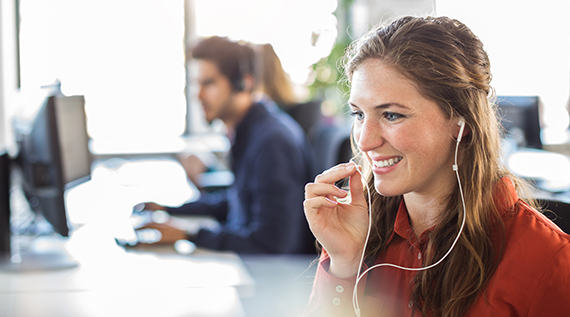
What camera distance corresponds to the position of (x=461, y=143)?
89 centimetres

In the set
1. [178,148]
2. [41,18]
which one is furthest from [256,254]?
[41,18]

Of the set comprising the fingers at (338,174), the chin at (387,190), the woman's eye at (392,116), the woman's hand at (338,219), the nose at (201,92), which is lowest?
the woman's hand at (338,219)

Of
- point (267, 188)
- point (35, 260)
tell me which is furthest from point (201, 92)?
point (35, 260)

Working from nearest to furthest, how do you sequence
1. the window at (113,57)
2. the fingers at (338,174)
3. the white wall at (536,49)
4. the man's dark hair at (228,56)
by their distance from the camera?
the fingers at (338,174) < the man's dark hair at (228,56) < the white wall at (536,49) < the window at (113,57)

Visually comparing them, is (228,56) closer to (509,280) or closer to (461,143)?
(461,143)

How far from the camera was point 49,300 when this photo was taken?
3.89ft

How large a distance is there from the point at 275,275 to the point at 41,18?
3.65 metres

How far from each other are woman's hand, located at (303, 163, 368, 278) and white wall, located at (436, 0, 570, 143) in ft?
6.59

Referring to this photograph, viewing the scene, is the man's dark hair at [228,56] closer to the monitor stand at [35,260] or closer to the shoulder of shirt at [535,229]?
the monitor stand at [35,260]

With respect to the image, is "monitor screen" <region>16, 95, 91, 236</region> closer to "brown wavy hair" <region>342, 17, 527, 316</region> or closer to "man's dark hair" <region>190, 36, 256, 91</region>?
"man's dark hair" <region>190, 36, 256, 91</region>

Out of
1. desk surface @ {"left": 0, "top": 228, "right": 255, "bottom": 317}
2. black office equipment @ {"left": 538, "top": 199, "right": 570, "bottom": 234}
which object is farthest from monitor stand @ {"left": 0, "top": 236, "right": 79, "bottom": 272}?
black office equipment @ {"left": 538, "top": 199, "right": 570, "bottom": 234}

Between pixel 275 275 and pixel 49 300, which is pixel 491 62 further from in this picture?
pixel 49 300

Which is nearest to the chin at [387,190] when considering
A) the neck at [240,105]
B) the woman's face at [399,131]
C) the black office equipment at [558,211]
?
the woman's face at [399,131]

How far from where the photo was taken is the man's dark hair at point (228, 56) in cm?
192
